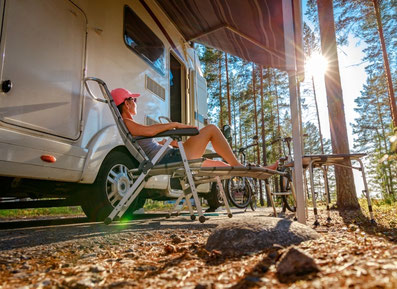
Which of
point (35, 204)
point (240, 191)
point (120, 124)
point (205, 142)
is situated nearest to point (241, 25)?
point (205, 142)

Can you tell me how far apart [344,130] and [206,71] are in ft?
50.7

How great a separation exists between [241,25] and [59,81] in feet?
9.48

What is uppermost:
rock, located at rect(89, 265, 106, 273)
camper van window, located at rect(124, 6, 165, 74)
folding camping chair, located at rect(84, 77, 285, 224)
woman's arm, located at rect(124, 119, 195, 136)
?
camper van window, located at rect(124, 6, 165, 74)

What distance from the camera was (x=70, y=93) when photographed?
2.77m

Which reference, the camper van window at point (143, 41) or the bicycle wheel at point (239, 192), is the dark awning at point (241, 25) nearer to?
the camper van window at point (143, 41)

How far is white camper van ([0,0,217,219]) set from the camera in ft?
7.46

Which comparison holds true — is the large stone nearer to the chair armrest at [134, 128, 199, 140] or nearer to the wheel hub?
the chair armrest at [134, 128, 199, 140]

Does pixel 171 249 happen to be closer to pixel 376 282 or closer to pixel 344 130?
pixel 376 282

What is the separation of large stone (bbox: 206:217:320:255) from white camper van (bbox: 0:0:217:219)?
5.20 ft

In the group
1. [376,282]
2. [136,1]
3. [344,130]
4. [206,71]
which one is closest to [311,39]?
[206,71]

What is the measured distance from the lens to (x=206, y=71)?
65.9 feet

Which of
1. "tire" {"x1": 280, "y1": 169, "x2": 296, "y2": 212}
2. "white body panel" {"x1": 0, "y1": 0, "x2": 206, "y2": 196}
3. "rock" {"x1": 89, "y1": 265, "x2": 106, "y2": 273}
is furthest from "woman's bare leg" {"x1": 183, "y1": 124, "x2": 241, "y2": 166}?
"tire" {"x1": 280, "y1": 169, "x2": 296, "y2": 212}

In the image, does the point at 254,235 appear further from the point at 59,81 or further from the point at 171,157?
the point at 59,81

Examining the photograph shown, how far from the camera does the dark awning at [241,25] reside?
11.9 ft
